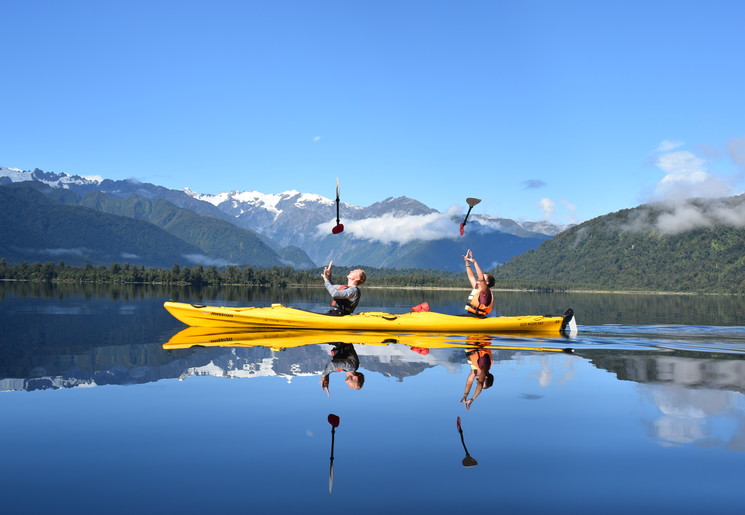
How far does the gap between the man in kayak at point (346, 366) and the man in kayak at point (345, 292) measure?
264 cm

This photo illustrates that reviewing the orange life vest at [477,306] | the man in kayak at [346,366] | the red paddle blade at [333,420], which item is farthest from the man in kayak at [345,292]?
the red paddle blade at [333,420]

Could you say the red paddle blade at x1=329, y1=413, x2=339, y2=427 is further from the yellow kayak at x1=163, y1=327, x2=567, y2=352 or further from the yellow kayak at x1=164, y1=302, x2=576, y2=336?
the yellow kayak at x1=164, y1=302, x2=576, y2=336

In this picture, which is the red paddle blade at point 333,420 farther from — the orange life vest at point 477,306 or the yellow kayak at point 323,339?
the orange life vest at point 477,306

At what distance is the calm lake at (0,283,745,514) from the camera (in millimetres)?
7773

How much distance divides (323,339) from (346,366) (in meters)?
6.65

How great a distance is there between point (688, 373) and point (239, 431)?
11.9 m

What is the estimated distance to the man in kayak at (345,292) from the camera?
2330cm

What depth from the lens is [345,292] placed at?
24.1 metres

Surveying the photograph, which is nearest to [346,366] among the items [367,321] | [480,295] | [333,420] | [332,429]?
[333,420]

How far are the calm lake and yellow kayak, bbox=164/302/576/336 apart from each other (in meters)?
6.08

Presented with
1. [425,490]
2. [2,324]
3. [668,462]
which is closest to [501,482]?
[425,490]

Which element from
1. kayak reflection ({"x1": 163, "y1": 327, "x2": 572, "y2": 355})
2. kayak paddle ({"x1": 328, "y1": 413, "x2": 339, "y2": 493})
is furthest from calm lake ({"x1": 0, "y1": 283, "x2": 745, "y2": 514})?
kayak reflection ({"x1": 163, "y1": 327, "x2": 572, "y2": 355})

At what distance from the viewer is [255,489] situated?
26.1 ft

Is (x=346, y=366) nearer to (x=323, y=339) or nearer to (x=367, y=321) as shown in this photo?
(x=323, y=339)
